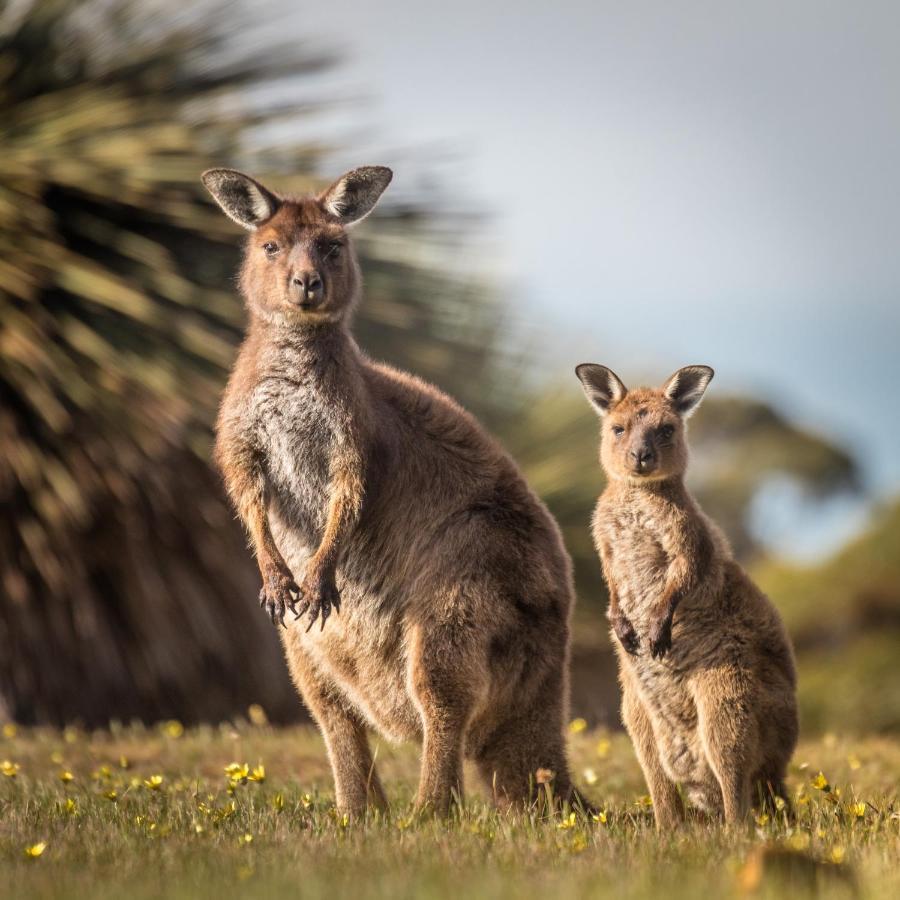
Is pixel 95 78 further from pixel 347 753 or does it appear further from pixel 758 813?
pixel 758 813

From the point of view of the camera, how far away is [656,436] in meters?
4.53

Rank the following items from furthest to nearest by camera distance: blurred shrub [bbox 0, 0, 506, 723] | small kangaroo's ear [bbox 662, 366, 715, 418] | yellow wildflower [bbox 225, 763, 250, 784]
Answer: blurred shrub [bbox 0, 0, 506, 723]
yellow wildflower [bbox 225, 763, 250, 784]
small kangaroo's ear [bbox 662, 366, 715, 418]

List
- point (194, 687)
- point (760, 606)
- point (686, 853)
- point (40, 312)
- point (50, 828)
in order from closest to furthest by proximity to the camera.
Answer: point (686, 853) → point (50, 828) → point (760, 606) → point (40, 312) → point (194, 687)

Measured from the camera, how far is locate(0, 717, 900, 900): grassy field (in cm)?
320

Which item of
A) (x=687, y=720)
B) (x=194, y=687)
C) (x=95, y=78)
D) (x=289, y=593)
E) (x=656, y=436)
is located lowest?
(x=194, y=687)

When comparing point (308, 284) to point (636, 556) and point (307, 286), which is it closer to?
point (307, 286)

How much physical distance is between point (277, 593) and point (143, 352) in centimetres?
411

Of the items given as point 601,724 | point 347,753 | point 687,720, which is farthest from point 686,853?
point 601,724

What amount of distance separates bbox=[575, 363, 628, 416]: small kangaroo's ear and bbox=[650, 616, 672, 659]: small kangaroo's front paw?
0.81 m

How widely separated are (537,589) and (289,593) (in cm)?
79

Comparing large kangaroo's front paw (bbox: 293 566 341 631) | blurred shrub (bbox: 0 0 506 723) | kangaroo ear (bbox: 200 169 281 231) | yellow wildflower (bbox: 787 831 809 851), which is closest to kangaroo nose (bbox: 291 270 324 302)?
kangaroo ear (bbox: 200 169 281 231)

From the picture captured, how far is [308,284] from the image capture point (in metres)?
4.44

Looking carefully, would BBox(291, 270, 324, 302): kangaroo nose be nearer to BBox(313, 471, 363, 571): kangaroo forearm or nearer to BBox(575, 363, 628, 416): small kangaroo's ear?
BBox(313, 471, 363, 571): kangaroo forearm

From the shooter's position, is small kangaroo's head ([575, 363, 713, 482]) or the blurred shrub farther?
the blurred shrub
